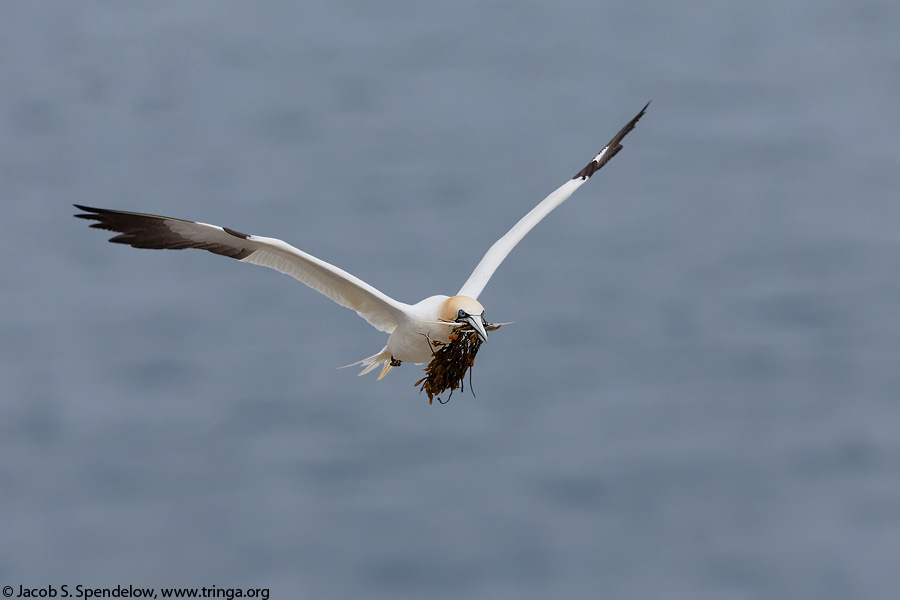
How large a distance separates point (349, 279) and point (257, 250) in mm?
1369

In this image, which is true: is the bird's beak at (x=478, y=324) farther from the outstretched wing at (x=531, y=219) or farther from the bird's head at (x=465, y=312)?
the outstretched wing at (x=531, y=219)

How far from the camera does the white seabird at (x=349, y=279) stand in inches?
716

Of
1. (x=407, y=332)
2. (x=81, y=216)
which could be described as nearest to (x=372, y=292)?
(x=407, y=332)

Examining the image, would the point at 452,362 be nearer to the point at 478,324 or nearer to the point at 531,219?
the point at 478,324

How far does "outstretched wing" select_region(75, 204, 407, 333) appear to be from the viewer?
59.6 feet

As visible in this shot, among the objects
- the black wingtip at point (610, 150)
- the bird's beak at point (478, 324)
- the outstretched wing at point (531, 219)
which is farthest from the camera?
the black wingtip at point (610, 150)

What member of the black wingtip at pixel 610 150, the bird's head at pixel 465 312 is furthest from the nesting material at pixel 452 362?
the black wingtip at pixel 610 150

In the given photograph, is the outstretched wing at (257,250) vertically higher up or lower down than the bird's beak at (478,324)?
higher up

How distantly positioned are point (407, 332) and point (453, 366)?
3.37ft

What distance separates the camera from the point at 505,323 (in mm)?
18297

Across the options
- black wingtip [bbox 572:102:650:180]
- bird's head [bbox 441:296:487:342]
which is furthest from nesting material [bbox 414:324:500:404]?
→ black wingtip [bbox 572:102:650:180]

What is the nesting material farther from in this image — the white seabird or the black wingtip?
the black wingtip

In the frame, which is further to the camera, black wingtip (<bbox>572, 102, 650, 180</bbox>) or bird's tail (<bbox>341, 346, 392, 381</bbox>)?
black wingtip (<bbox>572, 102, 650, 180</bbox>)

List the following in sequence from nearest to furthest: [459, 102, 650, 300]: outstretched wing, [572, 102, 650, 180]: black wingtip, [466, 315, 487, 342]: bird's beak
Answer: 1. [466, 315, 487, 342]: bird's beak
2. [459, 102, 650, 300]: outstretched wing
3. [572, 102, 650, 180]: black wingtip
